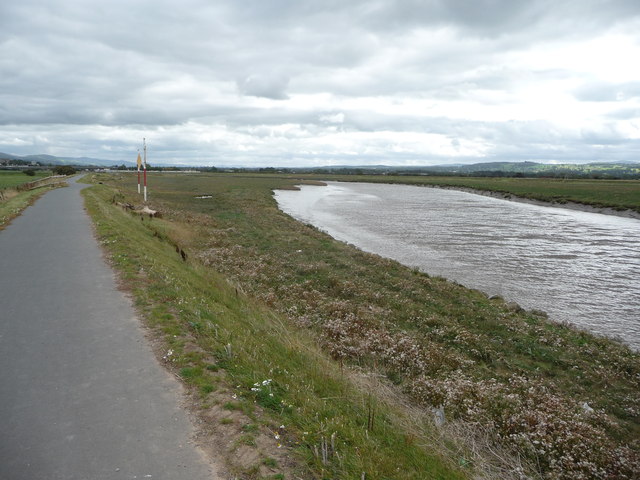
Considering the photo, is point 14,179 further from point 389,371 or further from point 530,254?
point 389,371

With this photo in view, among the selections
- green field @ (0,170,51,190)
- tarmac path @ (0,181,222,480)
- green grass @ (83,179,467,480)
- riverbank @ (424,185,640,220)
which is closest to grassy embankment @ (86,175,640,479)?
green grass @ (83,179,467,480)

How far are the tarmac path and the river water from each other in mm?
15452

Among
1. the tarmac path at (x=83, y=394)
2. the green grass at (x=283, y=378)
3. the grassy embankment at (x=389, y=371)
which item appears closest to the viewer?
the tarmac path at (x=83, y=394)

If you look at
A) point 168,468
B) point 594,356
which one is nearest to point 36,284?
point 168,468

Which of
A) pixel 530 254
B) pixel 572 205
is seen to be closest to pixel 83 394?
pixel 530 254

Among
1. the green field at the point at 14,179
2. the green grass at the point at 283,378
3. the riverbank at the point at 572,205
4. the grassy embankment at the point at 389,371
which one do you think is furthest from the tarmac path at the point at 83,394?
the riverbank at the point at 572,205

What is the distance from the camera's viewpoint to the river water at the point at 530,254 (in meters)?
18.1

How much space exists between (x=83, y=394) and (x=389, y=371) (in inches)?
283

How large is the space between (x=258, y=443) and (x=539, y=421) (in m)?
6.37

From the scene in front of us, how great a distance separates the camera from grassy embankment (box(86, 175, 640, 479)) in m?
6.23

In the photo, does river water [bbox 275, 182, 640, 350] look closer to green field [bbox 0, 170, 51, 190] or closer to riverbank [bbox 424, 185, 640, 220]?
riverbank [bbox 424, 185, 640, 220]

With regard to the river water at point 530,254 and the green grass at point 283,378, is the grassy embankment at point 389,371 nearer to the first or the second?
the green grass at point 283,378

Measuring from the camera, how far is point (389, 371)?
1073 centimetres

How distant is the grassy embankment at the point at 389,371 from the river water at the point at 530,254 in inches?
128
